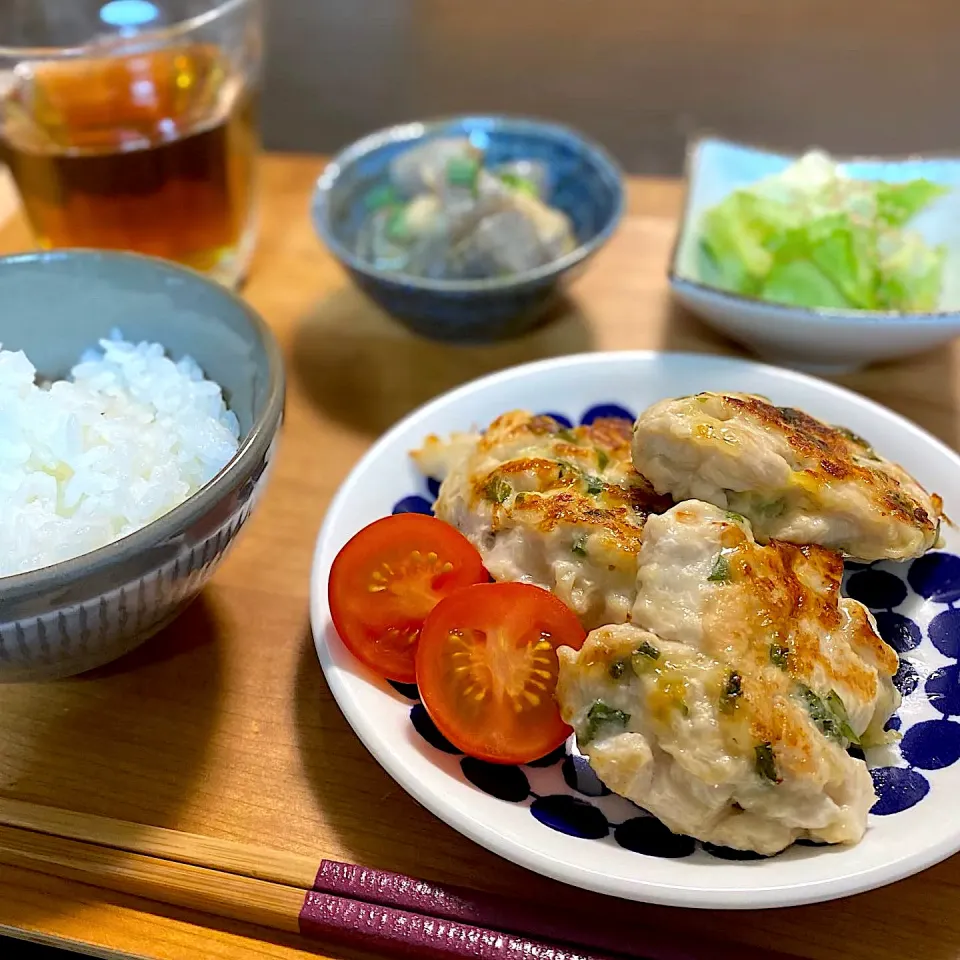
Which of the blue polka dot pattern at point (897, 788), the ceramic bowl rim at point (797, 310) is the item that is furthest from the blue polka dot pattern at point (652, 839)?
the ceramic bowl rim at point (797, 310)

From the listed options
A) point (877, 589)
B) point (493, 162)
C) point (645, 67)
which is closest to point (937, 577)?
point (877, 589)

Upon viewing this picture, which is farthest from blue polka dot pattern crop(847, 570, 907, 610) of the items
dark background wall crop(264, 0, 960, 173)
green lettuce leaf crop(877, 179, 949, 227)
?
dark background wall crop(264, 0, 960, 173)

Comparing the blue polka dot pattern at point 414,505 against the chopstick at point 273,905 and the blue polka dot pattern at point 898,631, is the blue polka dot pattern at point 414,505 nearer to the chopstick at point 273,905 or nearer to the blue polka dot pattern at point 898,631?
the chopstick at point 273,905

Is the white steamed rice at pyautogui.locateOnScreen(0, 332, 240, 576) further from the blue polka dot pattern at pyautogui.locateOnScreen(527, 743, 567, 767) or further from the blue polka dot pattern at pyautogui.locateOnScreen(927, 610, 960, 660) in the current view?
the blue polka dot pattern at pyautogui.locateOnScreen(927, 610, 960, 660)

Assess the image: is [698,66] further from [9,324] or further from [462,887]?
[462,887]

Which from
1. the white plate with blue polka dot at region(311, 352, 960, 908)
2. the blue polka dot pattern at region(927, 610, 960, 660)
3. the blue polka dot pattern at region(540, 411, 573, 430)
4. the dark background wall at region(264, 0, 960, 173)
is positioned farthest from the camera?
the dark background wall at region(264, 0, 960, 173)

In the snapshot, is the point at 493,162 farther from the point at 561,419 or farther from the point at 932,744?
the point at 932,744
